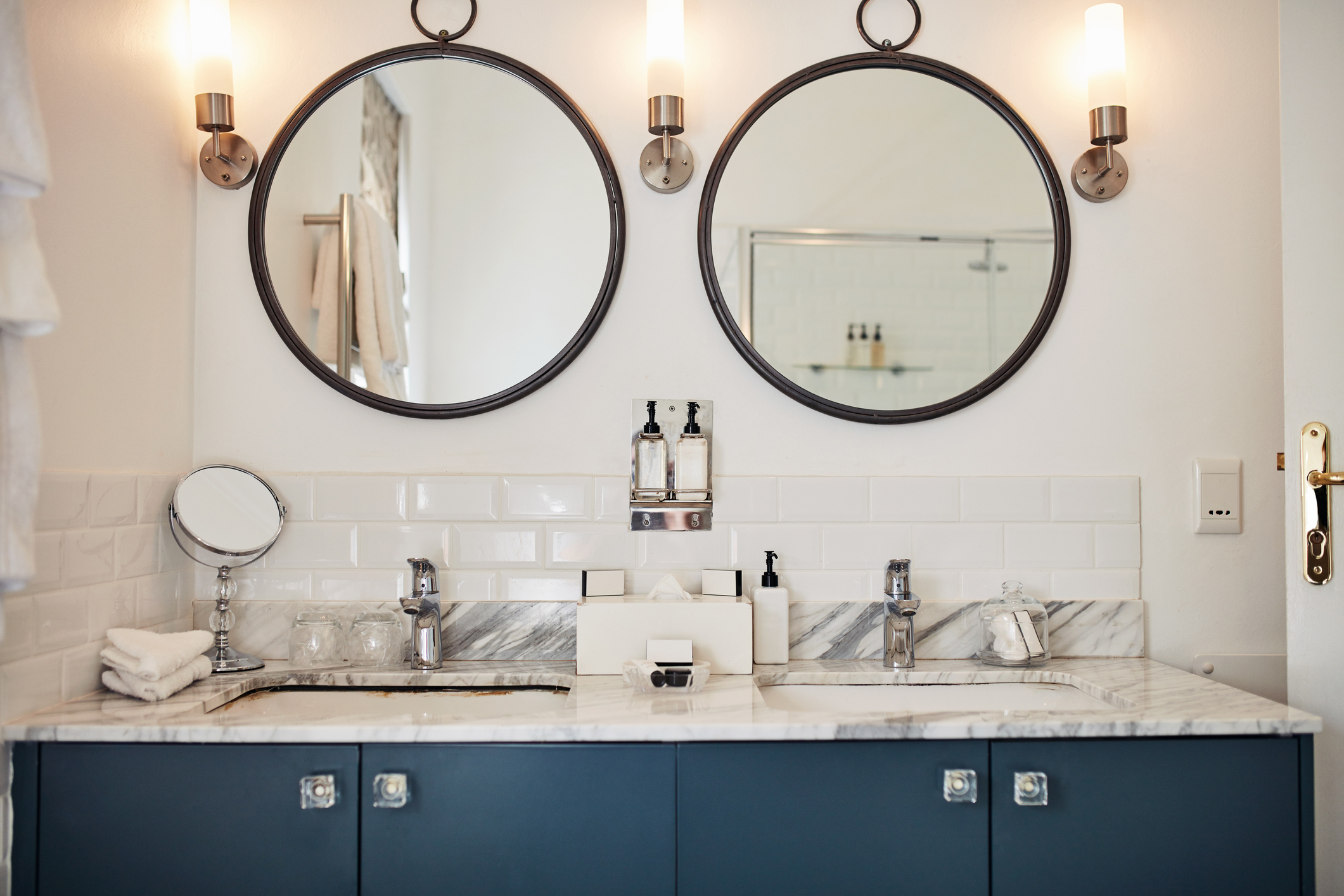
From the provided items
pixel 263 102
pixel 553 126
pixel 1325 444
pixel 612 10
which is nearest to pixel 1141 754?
pixel 1325 444

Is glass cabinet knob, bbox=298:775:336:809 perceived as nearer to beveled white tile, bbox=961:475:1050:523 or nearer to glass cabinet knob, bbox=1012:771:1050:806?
glass cabinet knob, bbox=1012:771:1050:806

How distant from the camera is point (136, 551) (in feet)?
5.22

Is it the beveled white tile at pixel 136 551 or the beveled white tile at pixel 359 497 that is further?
the beveled white tile at pixel 359 497

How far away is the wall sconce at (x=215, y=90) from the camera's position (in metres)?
1.74

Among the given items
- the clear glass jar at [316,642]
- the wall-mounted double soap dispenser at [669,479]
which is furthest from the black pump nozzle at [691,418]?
the clear glass jar at [316,642]

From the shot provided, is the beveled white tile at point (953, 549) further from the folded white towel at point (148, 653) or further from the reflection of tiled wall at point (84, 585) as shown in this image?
the reflection of tiled wall at point (84, 585)

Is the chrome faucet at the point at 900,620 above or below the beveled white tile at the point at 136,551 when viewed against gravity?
below

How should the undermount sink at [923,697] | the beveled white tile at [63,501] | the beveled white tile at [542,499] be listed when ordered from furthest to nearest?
the beveled white tile at [542,499] → the undermount sink at [923,697] → the beveled white tile at [63,501]

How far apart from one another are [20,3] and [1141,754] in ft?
6.19

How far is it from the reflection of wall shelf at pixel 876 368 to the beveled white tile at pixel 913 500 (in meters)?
0.23

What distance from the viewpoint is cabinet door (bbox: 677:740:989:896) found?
1274mm

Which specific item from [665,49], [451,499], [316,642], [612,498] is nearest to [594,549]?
[612,498]

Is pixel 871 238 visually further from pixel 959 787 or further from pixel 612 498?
pixel 959 787

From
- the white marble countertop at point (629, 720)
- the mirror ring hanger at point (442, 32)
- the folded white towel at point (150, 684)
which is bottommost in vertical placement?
the white marble countertop at point (629, 720)
